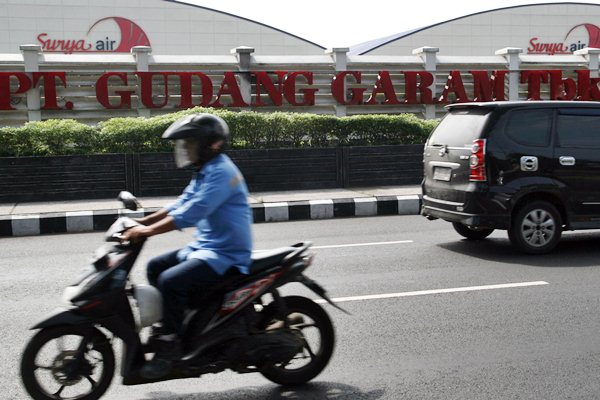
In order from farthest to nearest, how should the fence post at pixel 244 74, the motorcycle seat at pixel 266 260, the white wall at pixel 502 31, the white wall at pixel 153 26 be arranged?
the white wall at pixel 502 31 → the white wall at pixel 153 26 → the fence post at pixel 244 74 → the motorcycle seat at pixel 266 260

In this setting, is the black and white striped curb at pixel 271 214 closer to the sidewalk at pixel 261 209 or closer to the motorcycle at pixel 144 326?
the sidewalk at pixel 261 209

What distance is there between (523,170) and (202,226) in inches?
193

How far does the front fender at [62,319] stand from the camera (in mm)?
3910

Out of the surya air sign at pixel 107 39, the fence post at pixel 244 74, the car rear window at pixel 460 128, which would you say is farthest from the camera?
the surya air sign at pixel 107 39

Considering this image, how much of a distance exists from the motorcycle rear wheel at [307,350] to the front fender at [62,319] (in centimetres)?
110

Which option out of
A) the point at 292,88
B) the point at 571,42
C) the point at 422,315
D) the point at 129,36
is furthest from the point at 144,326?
the point at 571,42

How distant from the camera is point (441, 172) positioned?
8555mm

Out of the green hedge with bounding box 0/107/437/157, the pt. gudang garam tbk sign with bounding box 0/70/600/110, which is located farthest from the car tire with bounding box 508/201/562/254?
the pt. gudang garam tbk sign with bounding box 0/70/600/110

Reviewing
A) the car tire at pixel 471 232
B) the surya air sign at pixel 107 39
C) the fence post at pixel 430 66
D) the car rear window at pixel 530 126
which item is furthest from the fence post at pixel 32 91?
the surya air sign at pixel 107 39

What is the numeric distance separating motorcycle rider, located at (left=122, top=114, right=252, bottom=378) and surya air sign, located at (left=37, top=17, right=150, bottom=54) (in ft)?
114

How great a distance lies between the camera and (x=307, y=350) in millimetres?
4461

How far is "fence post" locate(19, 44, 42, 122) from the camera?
1794 centimetres

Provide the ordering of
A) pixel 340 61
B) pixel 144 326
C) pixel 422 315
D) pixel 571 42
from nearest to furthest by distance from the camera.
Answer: pixel 144 326 → pixel 422 315 → pixel 340 61 → pixel 571 42

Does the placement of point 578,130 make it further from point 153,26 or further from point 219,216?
point 153,26
